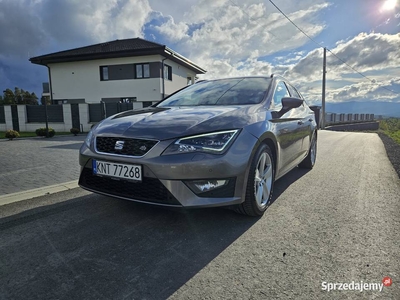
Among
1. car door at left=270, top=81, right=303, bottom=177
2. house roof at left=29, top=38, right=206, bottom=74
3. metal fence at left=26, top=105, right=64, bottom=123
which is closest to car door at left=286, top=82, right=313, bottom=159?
car door at left=270, top=81, right=303, bottom=177

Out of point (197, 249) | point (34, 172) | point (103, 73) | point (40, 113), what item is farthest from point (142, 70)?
point (197, 249)

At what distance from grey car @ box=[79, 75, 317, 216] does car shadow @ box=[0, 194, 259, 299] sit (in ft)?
0.86

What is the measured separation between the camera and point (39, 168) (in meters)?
5.27

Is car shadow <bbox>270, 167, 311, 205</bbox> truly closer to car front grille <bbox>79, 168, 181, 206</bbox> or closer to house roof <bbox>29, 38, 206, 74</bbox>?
car front grille <bbox>79, 168, 181, 206</bbox>

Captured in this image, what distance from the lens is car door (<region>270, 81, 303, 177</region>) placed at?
3180mm

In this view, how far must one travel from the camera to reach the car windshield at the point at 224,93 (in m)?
3.26

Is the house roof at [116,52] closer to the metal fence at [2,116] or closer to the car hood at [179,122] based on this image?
the metal fence at [2,116]

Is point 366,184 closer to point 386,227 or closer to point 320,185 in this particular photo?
point 320,185

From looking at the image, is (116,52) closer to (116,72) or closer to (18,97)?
(116,72)

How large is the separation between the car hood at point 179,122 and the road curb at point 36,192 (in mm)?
1545

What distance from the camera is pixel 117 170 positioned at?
95.0 inches

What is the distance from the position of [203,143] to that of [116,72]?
20.9 meters

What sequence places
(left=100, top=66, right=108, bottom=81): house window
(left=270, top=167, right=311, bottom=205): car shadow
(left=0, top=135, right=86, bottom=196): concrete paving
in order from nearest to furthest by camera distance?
(left=270, top=167, right=311, bottom=205): car shadow, (left=0, top=135, right=86, bottom=196): concrete paving, (left=100, top=66, right=108, bottom=81): house window

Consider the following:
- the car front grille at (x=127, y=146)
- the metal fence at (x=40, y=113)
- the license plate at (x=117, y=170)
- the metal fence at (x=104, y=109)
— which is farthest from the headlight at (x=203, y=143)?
the metal fence at (x=40, y=113)
